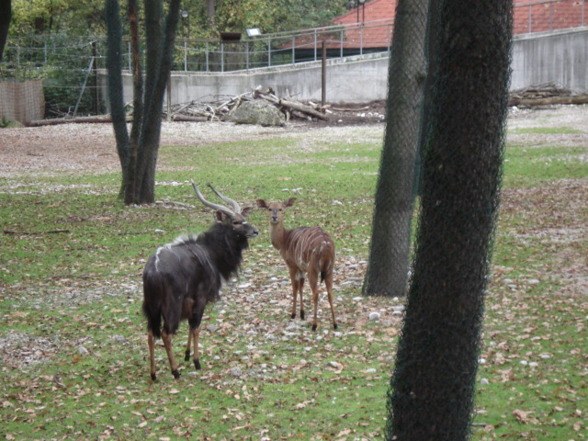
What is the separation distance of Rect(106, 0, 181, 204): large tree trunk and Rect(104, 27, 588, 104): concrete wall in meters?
25.7

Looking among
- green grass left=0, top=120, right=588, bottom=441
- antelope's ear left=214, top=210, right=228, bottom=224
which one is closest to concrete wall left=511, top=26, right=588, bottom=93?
green grass left=0, top=120, right=588, bottom=441

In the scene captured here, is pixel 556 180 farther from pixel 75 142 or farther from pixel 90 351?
pixel 75 142

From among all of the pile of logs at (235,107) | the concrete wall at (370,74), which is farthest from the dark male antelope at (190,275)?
the concrete wall at (370,74)

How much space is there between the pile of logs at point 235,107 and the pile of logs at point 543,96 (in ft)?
30.5

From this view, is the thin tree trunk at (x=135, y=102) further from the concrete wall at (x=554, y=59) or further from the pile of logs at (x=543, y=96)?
the concrete wall at (x=554, y=59)

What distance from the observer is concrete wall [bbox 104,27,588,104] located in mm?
45281

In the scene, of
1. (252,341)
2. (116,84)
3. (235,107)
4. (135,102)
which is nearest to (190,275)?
(252,341)

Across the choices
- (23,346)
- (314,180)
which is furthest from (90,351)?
(314,180)

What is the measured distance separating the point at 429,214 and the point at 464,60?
91 centimetres

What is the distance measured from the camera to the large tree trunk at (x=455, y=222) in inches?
200

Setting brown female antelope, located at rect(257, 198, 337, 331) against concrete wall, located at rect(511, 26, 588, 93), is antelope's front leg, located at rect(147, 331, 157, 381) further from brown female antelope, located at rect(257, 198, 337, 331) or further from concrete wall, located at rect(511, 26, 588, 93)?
concrete wall, located at rect(511, 26, 588, 93)

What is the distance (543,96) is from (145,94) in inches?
1149

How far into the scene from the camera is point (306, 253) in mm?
10500

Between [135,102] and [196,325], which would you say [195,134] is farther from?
[196,325]
